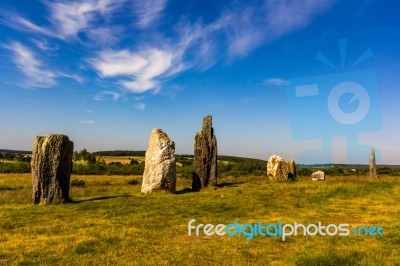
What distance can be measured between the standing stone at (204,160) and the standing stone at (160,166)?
2786 millimetres

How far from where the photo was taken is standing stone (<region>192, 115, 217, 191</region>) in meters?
26.2

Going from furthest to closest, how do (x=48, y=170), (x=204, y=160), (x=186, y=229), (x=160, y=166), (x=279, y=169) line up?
(x=279, y=169), (x=204, y=160), (x=160, y=166), (x=48, y=170), (x=186, y=229)

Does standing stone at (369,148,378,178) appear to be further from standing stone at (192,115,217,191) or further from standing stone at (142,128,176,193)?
standing stone at (142,128,176,193)

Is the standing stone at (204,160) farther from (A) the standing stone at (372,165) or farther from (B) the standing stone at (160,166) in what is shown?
(A) the standing stone at (372,165)

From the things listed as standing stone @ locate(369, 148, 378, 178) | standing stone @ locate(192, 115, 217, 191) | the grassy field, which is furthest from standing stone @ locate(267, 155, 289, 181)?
standing stone @ locate(369, 148, 378, 178)

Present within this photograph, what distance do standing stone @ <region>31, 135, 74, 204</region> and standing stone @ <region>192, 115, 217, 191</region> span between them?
9.93 metres

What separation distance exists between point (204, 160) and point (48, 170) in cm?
1121

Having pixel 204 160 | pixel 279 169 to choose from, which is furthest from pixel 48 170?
pixel 279 169

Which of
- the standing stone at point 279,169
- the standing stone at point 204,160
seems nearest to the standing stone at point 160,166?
the standing stone at point 204,160

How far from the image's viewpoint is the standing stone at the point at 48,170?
734 inches

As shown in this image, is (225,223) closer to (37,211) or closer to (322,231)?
(322,231)

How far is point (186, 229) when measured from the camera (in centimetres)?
1248

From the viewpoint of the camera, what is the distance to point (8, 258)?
9070 mm

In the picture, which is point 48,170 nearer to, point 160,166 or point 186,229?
point 160,166
